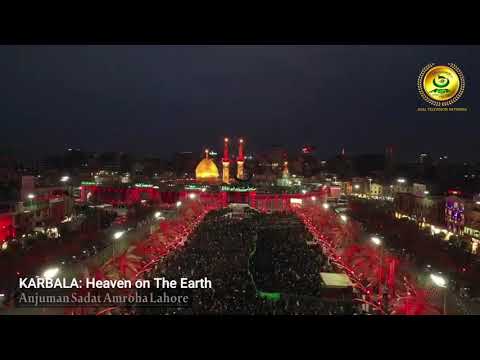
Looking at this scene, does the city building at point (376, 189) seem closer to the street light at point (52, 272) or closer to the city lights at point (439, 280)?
the city lights at point (439, 280)

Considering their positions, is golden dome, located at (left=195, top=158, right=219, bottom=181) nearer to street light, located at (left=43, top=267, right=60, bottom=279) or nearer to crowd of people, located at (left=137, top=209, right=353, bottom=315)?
crowd of people, located at (left=137, top=209, right=353, bottom=315)

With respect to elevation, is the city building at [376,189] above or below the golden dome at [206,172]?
below

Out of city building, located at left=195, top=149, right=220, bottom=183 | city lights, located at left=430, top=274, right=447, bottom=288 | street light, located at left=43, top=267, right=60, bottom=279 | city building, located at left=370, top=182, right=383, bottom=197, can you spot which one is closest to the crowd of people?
street light, located at left=43, top=267, right=60, bottom=279

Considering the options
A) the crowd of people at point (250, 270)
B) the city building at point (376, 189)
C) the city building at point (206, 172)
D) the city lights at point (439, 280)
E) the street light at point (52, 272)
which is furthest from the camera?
the city building at point (376, 189)

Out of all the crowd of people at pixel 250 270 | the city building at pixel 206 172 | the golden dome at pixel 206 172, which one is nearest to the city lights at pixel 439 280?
the crowd of people at pixel 250 270

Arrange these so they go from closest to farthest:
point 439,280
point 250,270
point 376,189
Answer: point 439,280
point 250,270
point 376,189

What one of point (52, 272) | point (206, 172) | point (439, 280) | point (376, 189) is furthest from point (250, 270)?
point (376, 189)

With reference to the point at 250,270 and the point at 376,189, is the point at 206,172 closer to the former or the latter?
the point at 376,189
